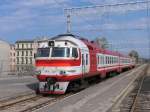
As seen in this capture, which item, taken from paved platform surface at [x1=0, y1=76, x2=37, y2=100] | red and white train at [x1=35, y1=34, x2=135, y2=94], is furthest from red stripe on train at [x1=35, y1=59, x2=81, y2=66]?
paved platform surface at [x1=0, y1=76, x2=37, y2=100]

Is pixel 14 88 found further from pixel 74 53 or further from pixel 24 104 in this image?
pixel 24 104

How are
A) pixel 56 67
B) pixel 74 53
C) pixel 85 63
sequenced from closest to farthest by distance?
1. pixel 56 67
2. pixel 74 53
3. pixel 85 63

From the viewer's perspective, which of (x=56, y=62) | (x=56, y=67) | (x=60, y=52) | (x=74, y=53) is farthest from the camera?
(x=74, y=53)

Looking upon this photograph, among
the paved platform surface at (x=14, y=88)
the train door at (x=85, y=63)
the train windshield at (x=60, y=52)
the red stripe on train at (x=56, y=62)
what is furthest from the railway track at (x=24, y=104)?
the train door at (x=85, y=63)

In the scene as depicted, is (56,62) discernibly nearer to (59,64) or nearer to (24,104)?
(59,64)

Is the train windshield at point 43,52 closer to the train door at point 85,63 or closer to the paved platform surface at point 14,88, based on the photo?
the paved platform surface at point 14,88

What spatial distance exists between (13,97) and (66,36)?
16.8 ft

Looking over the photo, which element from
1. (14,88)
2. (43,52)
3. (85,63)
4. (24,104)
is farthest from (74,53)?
(14,88)

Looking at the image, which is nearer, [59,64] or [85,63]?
[59,64]

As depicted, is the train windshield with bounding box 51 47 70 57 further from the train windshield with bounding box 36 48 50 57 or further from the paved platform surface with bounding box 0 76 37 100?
the paved platform surface with bounding box 0 76 37 100

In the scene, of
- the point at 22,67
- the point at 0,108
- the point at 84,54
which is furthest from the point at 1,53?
the point at 0,108

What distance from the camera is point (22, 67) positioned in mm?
48562

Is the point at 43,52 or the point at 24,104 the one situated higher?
the point at 43,52

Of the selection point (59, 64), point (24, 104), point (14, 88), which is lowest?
point (24, 104)
